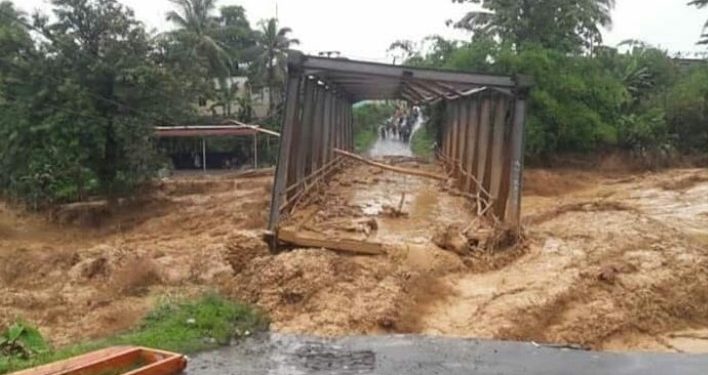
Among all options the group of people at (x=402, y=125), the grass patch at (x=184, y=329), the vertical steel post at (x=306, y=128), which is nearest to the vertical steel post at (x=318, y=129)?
the vertical steel post at (x=306, y=128)

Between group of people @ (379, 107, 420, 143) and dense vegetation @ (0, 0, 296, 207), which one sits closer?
dense vegetation @ (0, 0, 296, 207)

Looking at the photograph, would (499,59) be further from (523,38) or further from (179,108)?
(179,108)

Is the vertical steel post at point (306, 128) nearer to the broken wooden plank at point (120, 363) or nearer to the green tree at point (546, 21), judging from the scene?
the broken wooden plank at point (120, 363)

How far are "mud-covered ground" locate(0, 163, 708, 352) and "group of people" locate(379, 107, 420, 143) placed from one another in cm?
3098

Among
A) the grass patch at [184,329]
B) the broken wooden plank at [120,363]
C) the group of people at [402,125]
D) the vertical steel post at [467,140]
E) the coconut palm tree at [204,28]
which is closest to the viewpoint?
the broken wooden plank at [120,363]

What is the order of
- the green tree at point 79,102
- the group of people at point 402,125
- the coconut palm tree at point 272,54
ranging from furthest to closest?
the group of people at point 402,125 → the coconut palm tree at point 272,54 → the green tree at point 79,102

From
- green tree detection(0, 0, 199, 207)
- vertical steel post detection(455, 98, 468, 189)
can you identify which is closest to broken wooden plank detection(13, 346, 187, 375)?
vertical steel post detection(455, 98, 468, 189)

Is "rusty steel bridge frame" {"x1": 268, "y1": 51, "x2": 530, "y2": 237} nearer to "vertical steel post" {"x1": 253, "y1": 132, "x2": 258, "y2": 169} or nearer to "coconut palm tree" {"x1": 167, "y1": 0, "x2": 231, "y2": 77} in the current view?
"vertical steel post" {"x1": 253, "y1": 132, "x2": 258, "y2": 169}

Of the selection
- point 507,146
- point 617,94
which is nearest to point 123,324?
point 507,146

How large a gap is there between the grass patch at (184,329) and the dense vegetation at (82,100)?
1298cm

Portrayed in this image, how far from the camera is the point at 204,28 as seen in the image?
39.5 metres

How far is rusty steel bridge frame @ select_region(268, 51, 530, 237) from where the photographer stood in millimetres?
12039

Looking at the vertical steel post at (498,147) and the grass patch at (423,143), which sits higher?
the vertical steel post at (498,147)

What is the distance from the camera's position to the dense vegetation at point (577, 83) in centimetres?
2606
